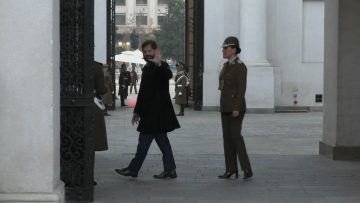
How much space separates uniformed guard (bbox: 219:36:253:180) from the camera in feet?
30.3

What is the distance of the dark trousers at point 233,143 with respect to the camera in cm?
934

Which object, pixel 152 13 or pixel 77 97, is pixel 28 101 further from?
pixel 152 13

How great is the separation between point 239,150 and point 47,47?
3654 millimetres

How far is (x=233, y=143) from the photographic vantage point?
9445 mm

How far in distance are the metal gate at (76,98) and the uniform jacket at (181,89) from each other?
13834mm

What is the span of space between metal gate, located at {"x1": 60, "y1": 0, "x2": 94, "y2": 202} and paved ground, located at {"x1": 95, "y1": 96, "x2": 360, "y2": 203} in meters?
0.47

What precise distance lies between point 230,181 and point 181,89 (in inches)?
495

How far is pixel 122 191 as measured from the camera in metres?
8.56

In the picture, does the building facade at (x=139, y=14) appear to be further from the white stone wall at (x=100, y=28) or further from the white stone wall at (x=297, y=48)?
the white stone wall at (x=297, y=48)

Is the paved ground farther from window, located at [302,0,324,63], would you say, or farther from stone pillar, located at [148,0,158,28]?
stone pillar, located at [148,0,158,28]

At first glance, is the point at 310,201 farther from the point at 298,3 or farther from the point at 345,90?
the point at 298,3

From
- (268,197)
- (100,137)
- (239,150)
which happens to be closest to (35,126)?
(100,137)

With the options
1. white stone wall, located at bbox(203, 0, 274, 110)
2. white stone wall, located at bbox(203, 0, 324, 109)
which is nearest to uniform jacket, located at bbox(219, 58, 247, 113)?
white stone wall, located at bbox(203, 0, 274, 110)

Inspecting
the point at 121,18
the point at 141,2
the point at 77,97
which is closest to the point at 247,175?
the point at 77,97
